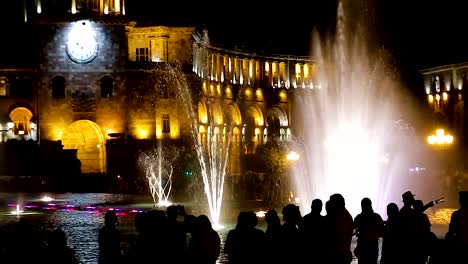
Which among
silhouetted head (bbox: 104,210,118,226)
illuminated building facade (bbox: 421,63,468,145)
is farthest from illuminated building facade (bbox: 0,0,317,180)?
silhouetted head (bbox: 104,210,118,226)

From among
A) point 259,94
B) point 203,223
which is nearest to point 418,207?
point 203,223

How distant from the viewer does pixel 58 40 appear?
2379 inches

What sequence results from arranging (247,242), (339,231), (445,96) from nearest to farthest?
1. (247,242)
2. (339,231)
3. (445,96)

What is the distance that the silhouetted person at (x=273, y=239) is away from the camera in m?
11.3

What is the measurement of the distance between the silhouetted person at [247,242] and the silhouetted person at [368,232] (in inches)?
102

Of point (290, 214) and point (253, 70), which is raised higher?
point (253, 70)

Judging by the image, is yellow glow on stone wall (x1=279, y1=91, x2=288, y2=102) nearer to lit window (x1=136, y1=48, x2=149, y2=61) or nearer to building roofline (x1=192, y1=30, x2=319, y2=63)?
building roofline (x1=192, y1=30, x2=319, y2=63)

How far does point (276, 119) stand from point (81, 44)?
37.3m

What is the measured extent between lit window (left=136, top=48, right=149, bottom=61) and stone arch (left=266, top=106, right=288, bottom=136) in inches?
1229

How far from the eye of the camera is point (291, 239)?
1157 centimetres

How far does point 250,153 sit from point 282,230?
235ft

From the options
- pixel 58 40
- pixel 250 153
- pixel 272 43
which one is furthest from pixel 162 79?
pixel 272 43

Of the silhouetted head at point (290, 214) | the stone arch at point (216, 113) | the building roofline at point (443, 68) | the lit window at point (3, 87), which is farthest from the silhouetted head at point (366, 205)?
the building roofline at point (443, 68)

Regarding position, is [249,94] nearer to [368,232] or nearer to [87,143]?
[87,143]
